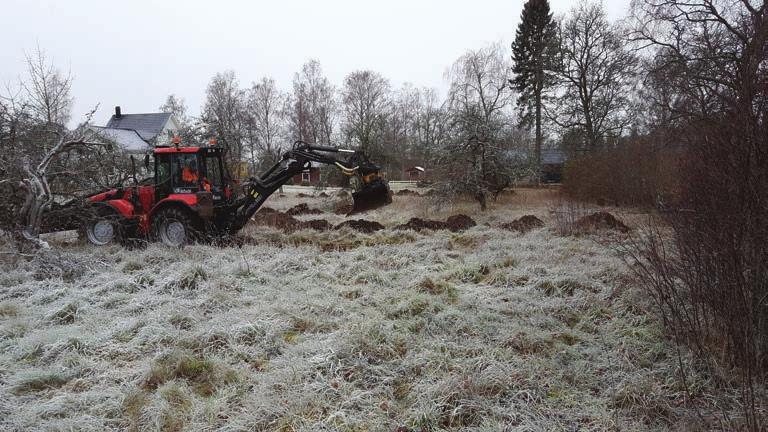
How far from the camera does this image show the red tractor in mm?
8430

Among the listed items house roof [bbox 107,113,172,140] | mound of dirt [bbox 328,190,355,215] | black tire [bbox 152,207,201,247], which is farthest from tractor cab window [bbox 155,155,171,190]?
house roof [bbox 107,113,172,140]

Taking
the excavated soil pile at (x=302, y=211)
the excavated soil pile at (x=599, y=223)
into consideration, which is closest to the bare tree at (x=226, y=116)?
the excavated soil pile at (x=302, y=211)

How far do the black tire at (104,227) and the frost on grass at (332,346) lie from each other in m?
1.75

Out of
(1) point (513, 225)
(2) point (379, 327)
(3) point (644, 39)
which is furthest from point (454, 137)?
(2) point (379, 327)

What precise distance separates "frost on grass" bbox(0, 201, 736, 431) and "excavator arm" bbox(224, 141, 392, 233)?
2.37m

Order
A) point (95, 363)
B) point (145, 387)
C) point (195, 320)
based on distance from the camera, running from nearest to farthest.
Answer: point (145, 387) → point (95, 363) → point (195, 320)

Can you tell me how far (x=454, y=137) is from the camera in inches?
591

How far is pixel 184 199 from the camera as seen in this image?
8.34m

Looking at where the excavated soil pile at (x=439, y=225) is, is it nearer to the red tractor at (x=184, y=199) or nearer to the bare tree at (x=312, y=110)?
the red tractor at (x=184, y=199)

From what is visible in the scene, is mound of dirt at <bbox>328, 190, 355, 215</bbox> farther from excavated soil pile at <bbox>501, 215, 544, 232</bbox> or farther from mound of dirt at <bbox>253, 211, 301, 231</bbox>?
excavated soil pile at <bbox>501, 215, 544, 232</bbox>

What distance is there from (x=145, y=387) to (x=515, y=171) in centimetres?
1370

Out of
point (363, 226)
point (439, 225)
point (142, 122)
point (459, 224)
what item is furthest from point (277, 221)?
point (142, 122)

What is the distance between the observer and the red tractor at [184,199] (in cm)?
843

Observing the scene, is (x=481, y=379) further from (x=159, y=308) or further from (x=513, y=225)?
(x=513, y=225)
